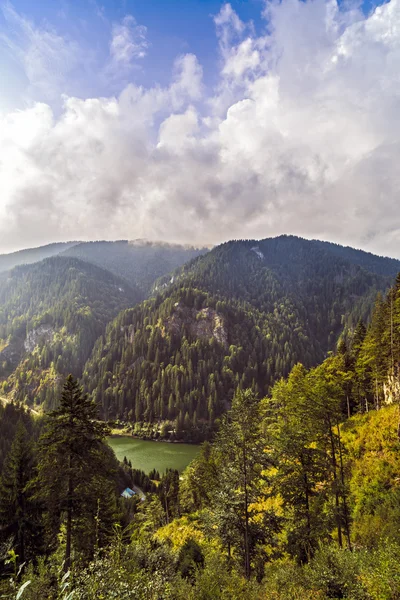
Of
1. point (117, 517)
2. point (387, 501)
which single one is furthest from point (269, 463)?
point (117, 517)

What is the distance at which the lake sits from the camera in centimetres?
10119

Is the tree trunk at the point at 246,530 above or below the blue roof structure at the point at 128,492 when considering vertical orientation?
above

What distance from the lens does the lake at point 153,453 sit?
101 meters

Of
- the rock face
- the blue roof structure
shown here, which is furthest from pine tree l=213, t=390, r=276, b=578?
the blue roof structure

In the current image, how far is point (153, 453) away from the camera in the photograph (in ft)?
380

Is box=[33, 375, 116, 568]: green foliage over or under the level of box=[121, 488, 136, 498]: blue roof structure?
over

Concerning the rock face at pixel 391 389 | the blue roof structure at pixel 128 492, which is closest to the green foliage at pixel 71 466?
the rock face at pixel 391 389

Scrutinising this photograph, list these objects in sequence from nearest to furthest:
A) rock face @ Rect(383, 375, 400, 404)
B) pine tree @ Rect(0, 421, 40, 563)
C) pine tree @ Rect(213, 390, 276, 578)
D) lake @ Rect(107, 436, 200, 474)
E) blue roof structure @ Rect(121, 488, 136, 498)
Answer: pine tree @ Rect(213, 390, 276, 578) → pine tree @ Rect(0, 421, 40, 563) → rock face @ Rect(383, 375, 400, 404) → blue roof structure @ Rect(121, 488, 136, 498) → lake @ Rect(107, 436, 200, 474)

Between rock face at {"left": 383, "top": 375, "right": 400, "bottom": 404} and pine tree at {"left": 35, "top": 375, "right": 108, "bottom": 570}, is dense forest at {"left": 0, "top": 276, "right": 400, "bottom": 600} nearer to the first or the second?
pine tree at {"left": 35, "top": 375, "right": 108, "bottom": 570}

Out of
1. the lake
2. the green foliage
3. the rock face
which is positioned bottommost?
the lake

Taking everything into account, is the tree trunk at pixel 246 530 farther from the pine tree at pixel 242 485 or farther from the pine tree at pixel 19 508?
the pine tree at pixel 19 508

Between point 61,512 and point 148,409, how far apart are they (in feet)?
495

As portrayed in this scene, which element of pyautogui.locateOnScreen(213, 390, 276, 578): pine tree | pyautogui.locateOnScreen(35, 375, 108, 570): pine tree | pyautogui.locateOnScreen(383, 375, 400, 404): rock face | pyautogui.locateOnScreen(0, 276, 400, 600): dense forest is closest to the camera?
pyautogui.locateOnScreen(0, 276, 400, 600): dense forest

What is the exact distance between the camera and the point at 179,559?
19453 mm
